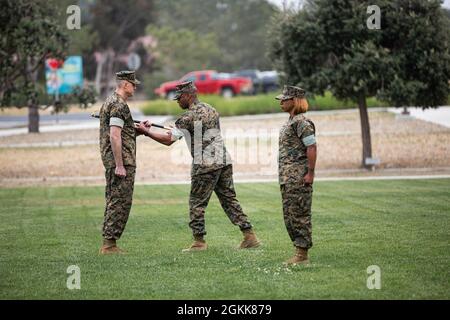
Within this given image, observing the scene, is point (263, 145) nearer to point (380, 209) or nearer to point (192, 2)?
point (380, 209)

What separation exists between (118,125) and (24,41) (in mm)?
11422

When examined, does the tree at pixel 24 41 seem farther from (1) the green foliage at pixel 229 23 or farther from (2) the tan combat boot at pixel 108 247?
(1) the green foliage at pixel 229 23

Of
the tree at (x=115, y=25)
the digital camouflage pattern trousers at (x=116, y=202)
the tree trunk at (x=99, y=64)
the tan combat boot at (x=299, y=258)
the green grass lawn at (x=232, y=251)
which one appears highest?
the tree at (x=115, y=25)

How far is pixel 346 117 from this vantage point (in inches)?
1293

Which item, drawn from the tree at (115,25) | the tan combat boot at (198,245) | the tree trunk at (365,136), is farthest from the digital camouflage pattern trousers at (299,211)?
the tree at (115,25)

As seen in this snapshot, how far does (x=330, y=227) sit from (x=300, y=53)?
33.3 ft

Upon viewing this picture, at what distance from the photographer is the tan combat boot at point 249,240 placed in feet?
35.9

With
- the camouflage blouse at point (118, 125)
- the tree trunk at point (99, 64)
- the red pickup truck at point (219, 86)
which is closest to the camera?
the camouflage blouse at point (118, 125)

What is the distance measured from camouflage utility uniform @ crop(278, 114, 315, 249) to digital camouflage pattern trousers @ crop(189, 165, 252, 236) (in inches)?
56.6

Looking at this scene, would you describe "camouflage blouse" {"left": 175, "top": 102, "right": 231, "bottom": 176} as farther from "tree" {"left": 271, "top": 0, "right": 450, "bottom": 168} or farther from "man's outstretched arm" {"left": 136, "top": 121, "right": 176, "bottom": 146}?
"tree" {"left": 271, "top": 0, "right": 450, "bottom": 168}

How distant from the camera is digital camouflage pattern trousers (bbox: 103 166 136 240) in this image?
10.7 metres

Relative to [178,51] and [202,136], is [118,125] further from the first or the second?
[178,51]

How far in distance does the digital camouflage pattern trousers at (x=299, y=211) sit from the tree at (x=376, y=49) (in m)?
12.1

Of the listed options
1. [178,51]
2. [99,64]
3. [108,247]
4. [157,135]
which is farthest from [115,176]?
[178,51]
